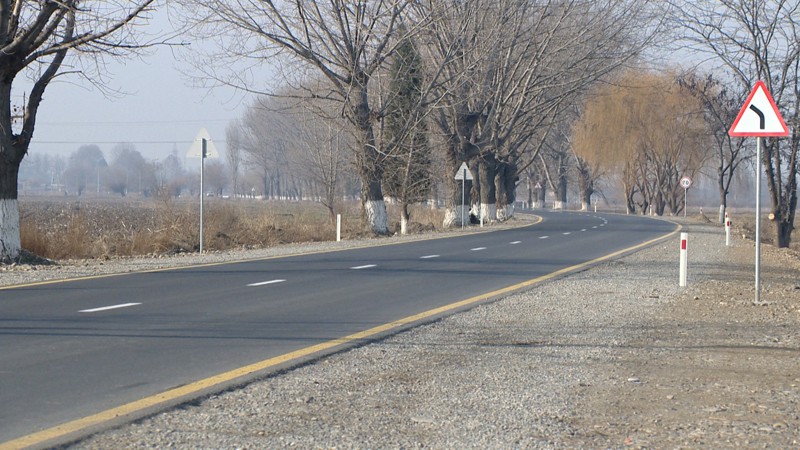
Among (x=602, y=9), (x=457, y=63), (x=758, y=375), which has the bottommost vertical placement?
(x=758, y=375)

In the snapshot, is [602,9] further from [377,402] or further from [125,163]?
[125,163]

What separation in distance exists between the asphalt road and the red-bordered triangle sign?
15.6 ft

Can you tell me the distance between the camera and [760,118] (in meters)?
12.8

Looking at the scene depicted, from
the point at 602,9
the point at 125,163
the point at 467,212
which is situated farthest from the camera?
the point at 125,163

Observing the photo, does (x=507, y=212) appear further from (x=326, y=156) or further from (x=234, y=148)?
(x=234, y=148)

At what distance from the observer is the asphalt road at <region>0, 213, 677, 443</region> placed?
7.23 metres

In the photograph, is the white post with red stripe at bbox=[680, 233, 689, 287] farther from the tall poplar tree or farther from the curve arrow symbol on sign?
the tall poplar tree

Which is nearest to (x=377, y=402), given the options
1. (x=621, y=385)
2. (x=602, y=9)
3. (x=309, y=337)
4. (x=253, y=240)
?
(x=621, y=385)

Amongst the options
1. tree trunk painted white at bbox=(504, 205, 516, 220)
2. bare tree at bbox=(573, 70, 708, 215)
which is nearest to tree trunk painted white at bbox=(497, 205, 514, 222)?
tree trunk painted white at bbox=(504, 205, 516, 220)

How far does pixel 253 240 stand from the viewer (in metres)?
32.1

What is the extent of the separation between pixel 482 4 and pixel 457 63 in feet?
8.99

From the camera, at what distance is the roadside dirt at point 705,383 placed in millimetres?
6141

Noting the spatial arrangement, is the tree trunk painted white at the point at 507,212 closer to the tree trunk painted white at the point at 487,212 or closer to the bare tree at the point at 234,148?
the tree trunk painted white at the point at 487,212

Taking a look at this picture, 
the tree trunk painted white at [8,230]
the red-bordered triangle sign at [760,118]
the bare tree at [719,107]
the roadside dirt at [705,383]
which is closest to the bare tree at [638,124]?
the bare tree at [719,107]
